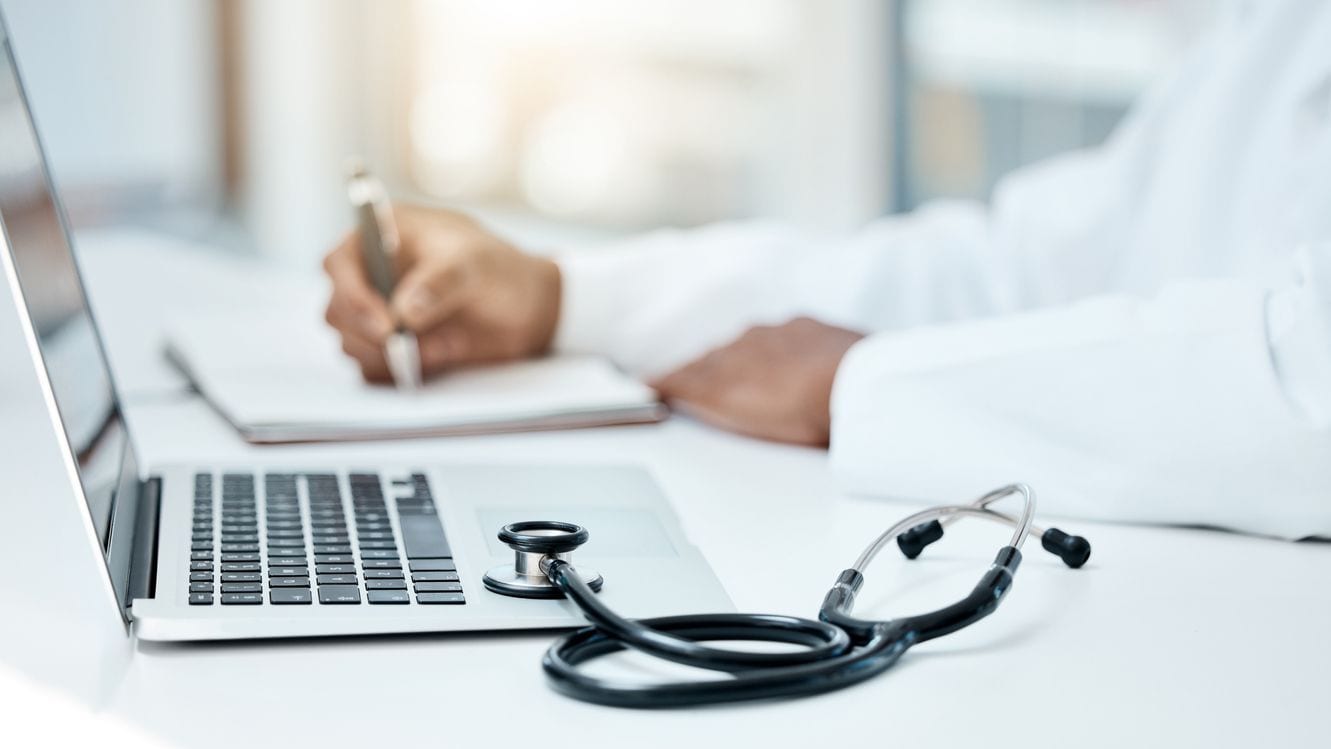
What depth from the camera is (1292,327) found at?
63 cm

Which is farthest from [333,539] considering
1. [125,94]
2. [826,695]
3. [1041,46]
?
[125,94]

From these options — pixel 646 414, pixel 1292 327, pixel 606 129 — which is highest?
pixel 1292 327

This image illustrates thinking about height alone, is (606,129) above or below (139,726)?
below

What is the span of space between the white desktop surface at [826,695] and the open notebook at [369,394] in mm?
170

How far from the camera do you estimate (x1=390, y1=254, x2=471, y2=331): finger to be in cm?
95

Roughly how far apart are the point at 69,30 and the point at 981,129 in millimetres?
2741

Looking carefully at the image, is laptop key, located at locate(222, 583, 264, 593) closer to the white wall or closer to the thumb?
the thumb

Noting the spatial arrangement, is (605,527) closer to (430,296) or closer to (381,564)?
(381,564)

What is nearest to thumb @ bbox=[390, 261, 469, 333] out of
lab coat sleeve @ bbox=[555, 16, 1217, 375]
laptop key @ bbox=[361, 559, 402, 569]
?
lab coat sleeve @ bbox=[555, 16, 1217, 375]

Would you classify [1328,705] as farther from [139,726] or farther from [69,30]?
[69,30]

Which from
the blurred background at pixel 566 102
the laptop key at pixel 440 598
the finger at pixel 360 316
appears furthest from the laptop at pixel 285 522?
the blurred background at pixel 566 102

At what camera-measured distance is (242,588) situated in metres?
0.48

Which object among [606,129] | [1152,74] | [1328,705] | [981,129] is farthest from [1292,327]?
[606,129]

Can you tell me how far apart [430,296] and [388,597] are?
19.9 inches
